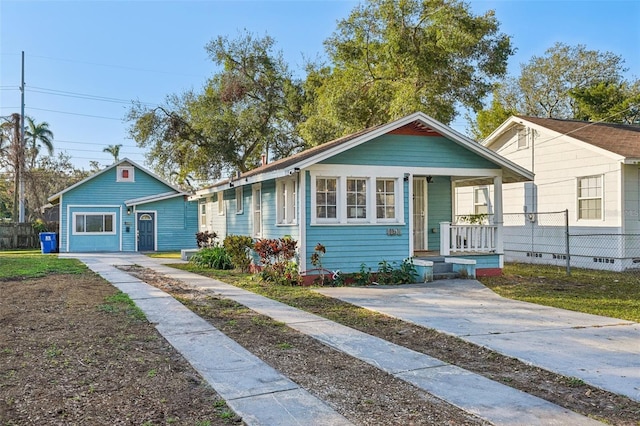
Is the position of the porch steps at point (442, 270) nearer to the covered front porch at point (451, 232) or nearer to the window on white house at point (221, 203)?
the covered front porch at point (451, 232)

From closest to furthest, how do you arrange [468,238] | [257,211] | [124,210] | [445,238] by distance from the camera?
[445,238]
[468,238]
[257,211]
[124,210]

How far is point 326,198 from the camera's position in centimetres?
1177

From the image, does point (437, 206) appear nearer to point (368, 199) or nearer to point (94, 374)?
point (368, 199)

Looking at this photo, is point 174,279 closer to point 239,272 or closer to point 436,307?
point 239,272

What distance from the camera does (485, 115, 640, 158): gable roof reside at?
14.2 m

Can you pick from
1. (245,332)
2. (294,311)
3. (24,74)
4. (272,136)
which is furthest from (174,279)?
(24,74)

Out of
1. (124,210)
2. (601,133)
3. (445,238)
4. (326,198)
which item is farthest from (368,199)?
(124,210)

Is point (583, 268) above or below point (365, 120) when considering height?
below

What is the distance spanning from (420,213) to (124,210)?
17.1 metres

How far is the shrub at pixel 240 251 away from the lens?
14.2 metres

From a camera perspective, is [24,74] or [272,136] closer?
[272,136]

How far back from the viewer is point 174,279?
12.4m

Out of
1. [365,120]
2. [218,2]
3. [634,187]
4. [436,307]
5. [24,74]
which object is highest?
[24,74]

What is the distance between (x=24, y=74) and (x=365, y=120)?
2519 centimetres
